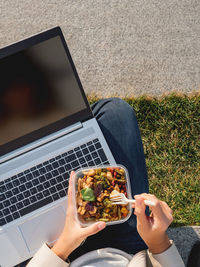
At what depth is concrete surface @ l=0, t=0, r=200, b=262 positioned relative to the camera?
87.4 inches

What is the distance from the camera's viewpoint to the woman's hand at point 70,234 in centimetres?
Answer: 118

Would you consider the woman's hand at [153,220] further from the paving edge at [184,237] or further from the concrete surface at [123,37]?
the concrete surface at [123,37]

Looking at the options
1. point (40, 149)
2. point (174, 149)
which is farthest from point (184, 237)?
point (40, 149)

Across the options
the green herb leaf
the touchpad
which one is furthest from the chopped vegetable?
the touchpad

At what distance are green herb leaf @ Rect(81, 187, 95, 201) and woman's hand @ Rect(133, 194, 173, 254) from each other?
0.18 m

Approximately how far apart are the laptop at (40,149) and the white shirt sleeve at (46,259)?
0.26 ft

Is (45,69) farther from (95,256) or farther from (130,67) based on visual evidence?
(130,67)

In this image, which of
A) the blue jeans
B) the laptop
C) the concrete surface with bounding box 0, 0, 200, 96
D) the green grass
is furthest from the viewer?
the concrete surface with bounding box 0, 0, 200, 96

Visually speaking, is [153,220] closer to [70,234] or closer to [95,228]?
[95,228]

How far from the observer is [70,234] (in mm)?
1237

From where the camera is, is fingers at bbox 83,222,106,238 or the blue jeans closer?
fingers at bbox 83,222,106,238

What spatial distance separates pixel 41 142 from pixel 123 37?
134cm

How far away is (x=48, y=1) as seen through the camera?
7.54 feet

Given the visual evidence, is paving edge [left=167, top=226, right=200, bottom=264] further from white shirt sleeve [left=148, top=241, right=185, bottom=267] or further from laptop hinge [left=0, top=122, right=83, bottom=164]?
laptop hinge [left=0, top=122, right=83, bottom=164]
